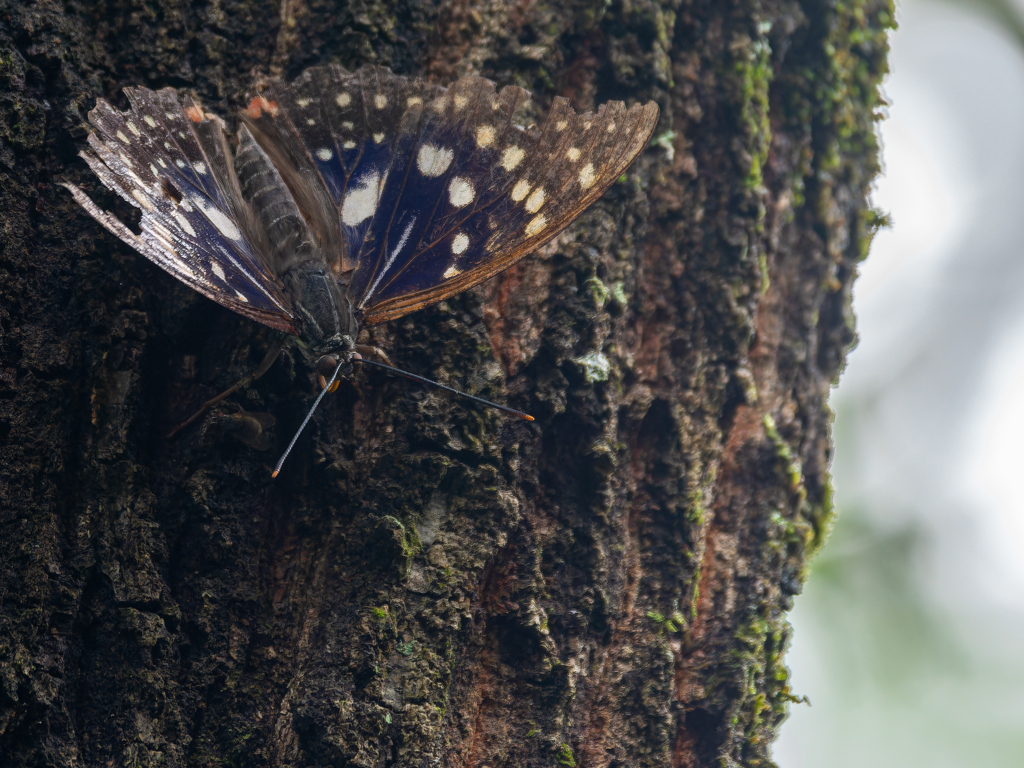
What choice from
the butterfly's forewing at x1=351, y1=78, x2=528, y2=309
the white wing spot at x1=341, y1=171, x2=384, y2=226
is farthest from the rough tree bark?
the white wing spot at x1=341, y1=171, x2=384, y2=226

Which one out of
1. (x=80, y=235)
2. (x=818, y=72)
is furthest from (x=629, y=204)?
(x=80, y=235)

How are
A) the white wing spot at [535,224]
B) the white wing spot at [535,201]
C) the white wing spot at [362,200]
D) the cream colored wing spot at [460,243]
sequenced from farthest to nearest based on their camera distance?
the white wing spot at [362,200] → the cream colored wing spot at [460,243] → the white wing spot at [535,201] → the white wing spot at [535,224]

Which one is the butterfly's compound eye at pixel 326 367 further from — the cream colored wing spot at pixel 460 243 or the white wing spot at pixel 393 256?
the cream colored wing spot at pixel 460 243

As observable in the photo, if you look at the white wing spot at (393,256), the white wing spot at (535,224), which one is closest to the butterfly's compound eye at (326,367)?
the white wing spot at (393,256)

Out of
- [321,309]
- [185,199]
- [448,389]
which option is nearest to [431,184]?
[321,309]

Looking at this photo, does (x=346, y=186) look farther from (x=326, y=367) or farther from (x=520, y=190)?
(x=326, y=367)

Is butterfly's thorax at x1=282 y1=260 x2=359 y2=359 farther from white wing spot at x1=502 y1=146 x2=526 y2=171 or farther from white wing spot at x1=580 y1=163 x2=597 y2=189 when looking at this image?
white wing spot at x1=580 y1=163 x2=597 y2=189
